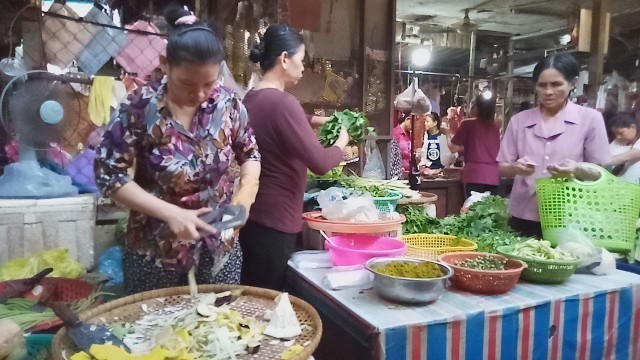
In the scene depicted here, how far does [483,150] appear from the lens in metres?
5.46

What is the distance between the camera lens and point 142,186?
66.2 inches

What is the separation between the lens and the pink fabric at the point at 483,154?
546cm

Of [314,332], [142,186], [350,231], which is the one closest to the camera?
[314,332]

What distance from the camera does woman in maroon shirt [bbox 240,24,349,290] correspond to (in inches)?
81.1

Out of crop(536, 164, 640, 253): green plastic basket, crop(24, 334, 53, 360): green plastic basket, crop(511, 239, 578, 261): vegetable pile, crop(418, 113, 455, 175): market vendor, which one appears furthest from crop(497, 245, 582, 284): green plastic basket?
crop(418, 113, 455, 175): market vendor

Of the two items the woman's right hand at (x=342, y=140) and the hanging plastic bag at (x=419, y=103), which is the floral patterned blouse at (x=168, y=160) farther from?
the hanging plastic bag at (x=419, y=103)

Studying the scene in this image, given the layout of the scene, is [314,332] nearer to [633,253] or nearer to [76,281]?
[76,281]

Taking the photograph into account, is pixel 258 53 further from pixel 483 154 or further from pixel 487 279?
pixel 483 154

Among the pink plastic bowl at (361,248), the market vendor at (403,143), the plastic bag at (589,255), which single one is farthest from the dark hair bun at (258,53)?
the market vendor at (403,143)

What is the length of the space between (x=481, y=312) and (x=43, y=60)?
3.00 m

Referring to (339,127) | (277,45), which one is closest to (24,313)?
(277,45)

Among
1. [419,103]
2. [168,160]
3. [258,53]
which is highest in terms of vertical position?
[258,53]

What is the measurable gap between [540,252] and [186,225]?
4.97 feet

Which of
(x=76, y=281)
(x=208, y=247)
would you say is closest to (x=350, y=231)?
(x=208, y=247)
